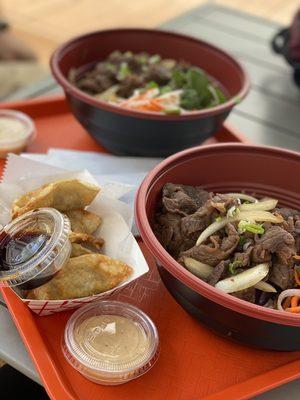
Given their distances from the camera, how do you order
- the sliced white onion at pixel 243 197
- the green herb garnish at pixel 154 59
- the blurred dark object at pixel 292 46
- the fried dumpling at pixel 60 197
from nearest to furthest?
the fried dumpling at pixel 60 197 → the sliced white onion at pixel 243 197 → the green herb garnish at pixel 154 59 → the blurred dark object at pixel 292 46

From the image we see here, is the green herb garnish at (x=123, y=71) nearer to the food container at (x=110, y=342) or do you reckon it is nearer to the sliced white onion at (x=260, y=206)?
the sliced white onion at (x=260, y=206)

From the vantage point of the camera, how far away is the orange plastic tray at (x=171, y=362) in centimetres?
93

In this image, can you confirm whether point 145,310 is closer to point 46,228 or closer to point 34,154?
point 46,228

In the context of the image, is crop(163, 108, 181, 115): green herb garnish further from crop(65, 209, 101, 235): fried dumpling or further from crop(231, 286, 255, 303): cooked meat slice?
crop(231, 286, 255, 303): cooked meat slice

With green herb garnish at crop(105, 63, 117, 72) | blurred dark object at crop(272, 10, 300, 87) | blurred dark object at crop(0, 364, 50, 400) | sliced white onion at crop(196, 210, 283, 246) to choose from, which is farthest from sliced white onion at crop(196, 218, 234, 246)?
blurred dark object at crop(272, 10, 300, 87)

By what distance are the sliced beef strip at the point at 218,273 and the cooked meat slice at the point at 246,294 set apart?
1.8 inches

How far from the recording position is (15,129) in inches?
60.3

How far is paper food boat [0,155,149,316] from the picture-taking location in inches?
41.5

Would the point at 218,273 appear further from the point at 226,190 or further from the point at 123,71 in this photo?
the point at 123,71

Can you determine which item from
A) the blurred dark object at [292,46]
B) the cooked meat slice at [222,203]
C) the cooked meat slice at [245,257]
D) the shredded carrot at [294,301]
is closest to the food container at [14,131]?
the cooked meat slice at [222,203]

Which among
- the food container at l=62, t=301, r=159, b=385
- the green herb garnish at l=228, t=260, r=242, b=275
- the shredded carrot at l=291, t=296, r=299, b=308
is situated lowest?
the food container at l=62, t=301, r=159, b=385

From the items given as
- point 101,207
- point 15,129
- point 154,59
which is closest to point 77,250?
point 101,207

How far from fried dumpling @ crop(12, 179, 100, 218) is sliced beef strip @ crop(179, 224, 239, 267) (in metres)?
0.23

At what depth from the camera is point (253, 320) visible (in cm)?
93
